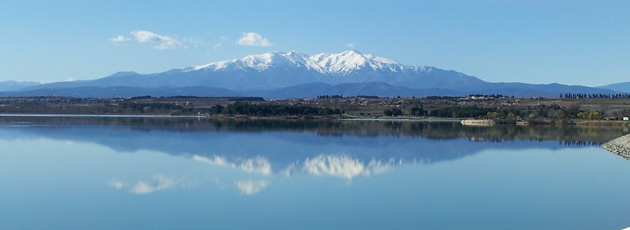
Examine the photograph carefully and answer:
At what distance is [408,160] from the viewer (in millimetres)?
23656

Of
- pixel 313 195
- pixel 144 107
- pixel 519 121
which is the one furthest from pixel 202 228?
pixel 144 107

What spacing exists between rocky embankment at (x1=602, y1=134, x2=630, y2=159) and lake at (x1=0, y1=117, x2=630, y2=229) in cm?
62

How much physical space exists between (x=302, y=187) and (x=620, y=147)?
18.4 m

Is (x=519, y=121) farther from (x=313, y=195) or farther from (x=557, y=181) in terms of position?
(x=313, y=195)

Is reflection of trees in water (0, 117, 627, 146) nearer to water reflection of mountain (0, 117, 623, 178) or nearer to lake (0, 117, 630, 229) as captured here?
water reflection of mountain (0, 117, 623, 178)

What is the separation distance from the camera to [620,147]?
28641 millimetres

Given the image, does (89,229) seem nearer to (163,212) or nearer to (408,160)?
(163,212)

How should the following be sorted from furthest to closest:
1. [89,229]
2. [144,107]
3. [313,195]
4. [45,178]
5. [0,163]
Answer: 1. [144,107]
2. [0,163]
3. [45,178]
4. [313,195]
5. [89,229]

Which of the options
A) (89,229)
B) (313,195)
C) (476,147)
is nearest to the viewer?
(89,229)

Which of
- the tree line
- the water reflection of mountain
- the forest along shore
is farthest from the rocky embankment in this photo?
the tree line

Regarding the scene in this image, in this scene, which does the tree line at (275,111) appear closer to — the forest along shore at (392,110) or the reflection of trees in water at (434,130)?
the forest along shore at (392,110)

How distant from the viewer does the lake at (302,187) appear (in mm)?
11828

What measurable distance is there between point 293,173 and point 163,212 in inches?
275

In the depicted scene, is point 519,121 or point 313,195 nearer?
point 313,195
